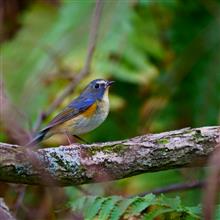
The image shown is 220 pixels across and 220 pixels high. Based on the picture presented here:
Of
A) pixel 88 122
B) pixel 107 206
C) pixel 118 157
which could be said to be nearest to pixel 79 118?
pixel 88 122

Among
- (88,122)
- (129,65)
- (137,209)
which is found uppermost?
(129,65)

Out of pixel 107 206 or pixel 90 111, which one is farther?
pixel 90 111

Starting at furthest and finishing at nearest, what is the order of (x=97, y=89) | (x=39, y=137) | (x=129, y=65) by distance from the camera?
(x=129, y=65) → (x=97, y=89) → (x=39, y=137)

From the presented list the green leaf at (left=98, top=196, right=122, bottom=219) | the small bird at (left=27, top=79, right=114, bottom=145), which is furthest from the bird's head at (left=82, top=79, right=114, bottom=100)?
the green leaf at (left=98, top=196, right=122, bottom=219)

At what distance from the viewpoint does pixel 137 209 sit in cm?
253

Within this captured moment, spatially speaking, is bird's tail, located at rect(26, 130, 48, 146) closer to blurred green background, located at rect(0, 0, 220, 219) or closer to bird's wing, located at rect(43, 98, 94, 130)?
bird's wing, located at rect(43, 98, 94, 130)

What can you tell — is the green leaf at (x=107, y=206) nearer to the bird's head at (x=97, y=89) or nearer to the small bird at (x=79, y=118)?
the small bird at (x=79, y=118)

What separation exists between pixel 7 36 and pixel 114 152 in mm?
4049

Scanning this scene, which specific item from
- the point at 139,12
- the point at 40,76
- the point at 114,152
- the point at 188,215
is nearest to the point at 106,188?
the point at 114,152

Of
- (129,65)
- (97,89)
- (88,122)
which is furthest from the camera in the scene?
(129,65)

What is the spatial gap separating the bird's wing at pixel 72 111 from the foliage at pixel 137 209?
4.72 ft

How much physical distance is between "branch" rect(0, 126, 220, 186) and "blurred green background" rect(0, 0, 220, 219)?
167cm

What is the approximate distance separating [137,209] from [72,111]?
1.69 meters

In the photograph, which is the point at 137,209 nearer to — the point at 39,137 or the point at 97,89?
the point at 39,137
